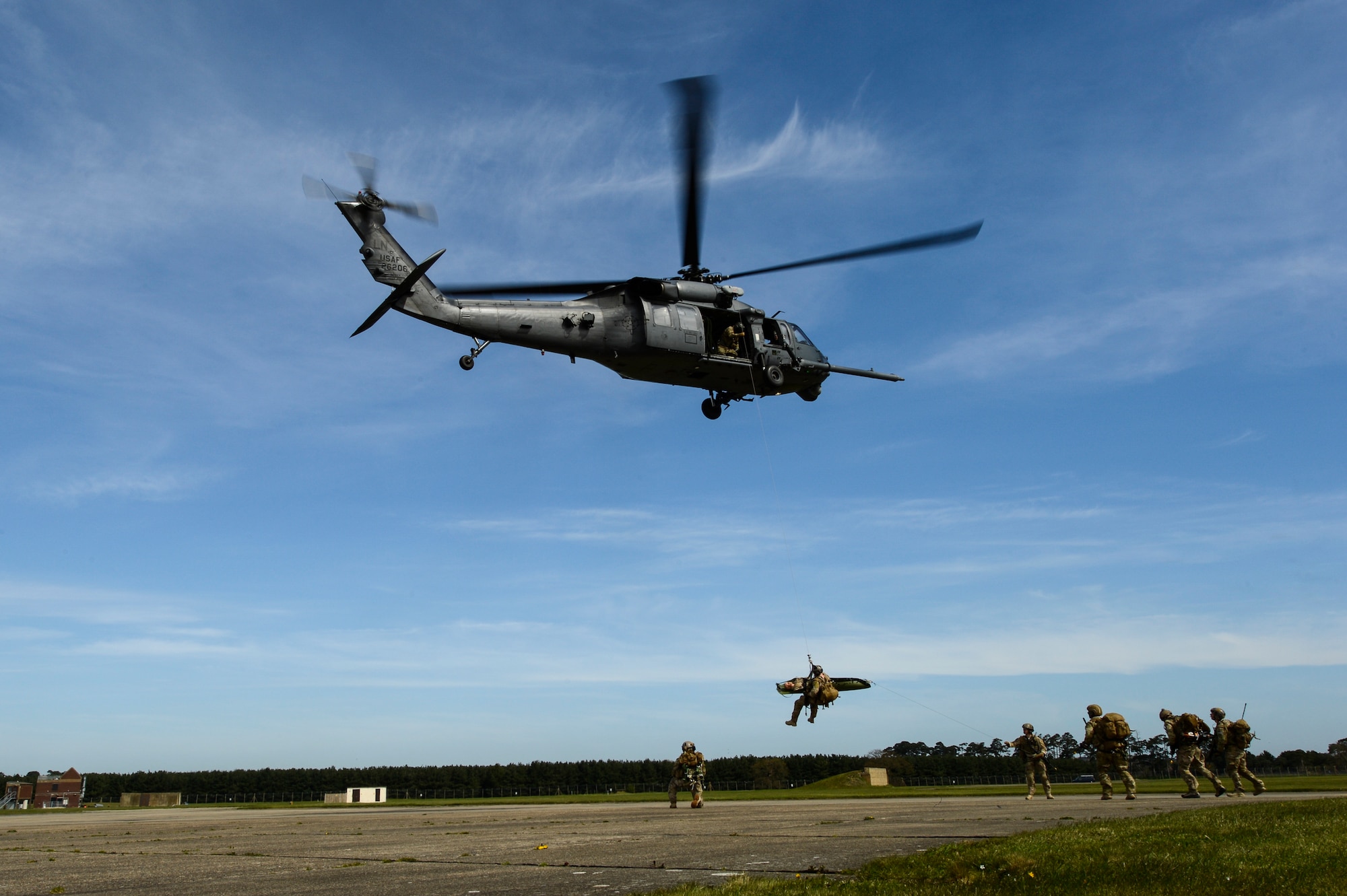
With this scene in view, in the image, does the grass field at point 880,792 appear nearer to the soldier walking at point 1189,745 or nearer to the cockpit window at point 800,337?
the soldier walking at point 1189,745

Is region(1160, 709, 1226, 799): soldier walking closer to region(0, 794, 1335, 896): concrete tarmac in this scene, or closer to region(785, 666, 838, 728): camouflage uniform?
region(0, 794, 1335, 896): concrete tarmac

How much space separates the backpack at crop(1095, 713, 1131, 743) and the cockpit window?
42.8 ft

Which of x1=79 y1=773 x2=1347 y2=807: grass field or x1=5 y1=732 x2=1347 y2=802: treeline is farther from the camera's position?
x1=5 y1=732 x2=1347 y2=802: treeline

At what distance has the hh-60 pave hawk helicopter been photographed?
22906 millimetres

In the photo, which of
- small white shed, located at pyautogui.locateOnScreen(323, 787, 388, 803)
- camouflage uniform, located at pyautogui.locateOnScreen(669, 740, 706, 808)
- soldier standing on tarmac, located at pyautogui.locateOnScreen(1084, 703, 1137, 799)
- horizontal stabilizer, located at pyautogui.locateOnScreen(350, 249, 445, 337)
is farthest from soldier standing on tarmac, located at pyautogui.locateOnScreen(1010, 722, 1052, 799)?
small white shed, located at pyautogui.locateOnScreen(323, 787, 388, 803)

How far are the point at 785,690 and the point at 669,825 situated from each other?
20.4 feet

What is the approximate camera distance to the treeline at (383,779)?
125 m

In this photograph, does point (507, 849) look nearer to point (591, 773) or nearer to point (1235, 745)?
point (1235, 745)

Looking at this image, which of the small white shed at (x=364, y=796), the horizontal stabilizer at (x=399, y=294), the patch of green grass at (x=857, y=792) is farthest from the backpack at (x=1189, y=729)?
the small white shed at (x=364, y=796)

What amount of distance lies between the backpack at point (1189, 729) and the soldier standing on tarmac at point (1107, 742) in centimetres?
104

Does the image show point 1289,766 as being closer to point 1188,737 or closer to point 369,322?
point 1188,737

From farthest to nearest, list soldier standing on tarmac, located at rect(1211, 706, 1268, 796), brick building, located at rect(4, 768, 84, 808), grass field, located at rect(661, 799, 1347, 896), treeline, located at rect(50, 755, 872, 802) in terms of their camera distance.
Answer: treeline, located at rect(50, 755, 872, 802) < brick building, located at rect(4, 768, 84, 808) < soldier standing on tarmac, located at rect(1211, 706, 1268, 796) < grass field, located at rect(661, 799, 1347, 896)

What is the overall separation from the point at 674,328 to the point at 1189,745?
51.5ft

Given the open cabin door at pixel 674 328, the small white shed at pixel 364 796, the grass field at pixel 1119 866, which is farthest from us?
the small white shed at pixel 364 796
